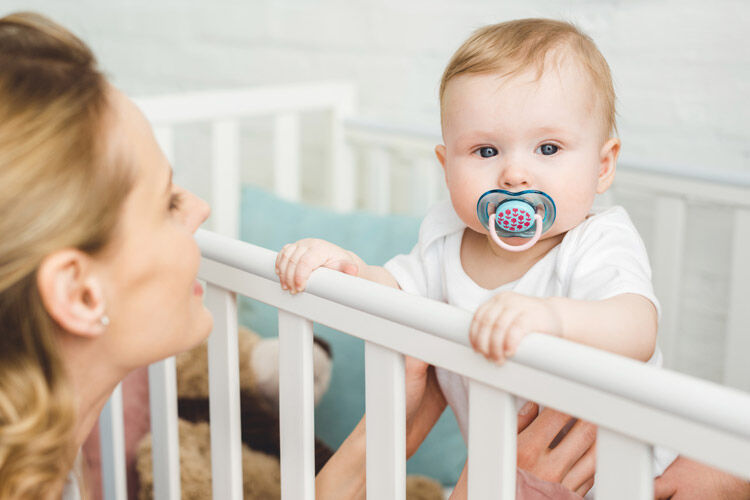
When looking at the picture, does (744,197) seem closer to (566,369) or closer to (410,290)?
(410,290)

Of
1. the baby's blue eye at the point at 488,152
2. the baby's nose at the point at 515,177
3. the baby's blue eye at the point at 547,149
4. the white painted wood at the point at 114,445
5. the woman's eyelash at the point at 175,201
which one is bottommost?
the white painted wood at the point at 114,445

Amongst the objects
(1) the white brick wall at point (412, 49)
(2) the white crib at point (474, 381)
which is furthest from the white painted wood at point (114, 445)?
(1) the white brick wall at point (412, 49)

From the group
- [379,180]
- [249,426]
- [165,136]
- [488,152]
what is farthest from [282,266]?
[379,180]

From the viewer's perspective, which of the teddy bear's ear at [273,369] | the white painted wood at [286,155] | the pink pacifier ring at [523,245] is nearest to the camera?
the pink pacifier ring at [523,245]

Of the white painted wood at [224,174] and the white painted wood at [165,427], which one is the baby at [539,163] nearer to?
the white painted wood at [165,427]

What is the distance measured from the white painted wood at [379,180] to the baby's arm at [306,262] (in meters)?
0.83

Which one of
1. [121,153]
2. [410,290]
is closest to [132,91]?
[410,290]

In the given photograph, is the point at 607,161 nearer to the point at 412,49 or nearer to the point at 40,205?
the point at 40,205

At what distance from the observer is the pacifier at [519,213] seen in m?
0.78

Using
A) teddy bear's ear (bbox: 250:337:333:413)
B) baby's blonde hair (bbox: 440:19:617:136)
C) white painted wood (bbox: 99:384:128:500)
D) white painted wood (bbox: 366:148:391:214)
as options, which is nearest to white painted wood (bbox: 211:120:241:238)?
white painted wood (bbox: 366:148:391:214)

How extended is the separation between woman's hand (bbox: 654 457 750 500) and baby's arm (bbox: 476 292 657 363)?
0.53 ft

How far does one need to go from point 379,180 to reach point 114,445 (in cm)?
89

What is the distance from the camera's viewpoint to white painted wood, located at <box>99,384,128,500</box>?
3.32ft

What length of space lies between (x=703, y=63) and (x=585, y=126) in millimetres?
645
